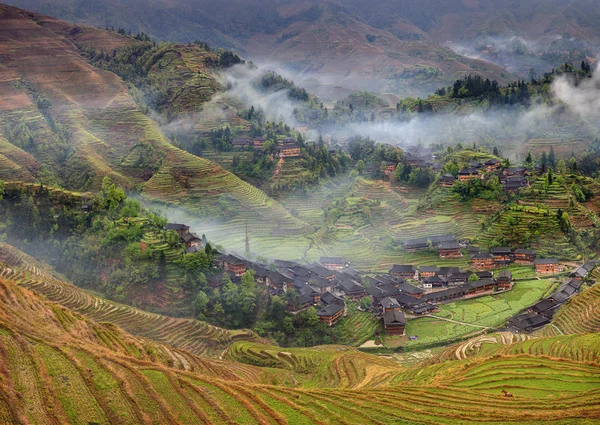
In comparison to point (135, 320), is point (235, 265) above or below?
above

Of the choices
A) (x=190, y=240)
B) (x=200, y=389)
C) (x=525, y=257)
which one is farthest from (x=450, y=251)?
(x=200, y=389)

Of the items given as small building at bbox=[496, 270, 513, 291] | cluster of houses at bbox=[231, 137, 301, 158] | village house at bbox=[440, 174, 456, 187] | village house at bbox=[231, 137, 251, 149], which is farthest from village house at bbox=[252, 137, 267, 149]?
small building at bbox=[496, 270, 513, 291]

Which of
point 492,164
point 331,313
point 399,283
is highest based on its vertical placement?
point 492,164

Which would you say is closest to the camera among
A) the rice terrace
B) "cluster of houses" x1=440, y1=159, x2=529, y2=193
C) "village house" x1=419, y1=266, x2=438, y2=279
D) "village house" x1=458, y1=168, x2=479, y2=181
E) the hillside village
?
the rice terrace

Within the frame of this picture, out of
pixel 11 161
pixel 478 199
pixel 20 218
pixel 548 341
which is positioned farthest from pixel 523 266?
pixel 11 161

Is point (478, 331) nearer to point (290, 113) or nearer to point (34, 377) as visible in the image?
point (34, 377)

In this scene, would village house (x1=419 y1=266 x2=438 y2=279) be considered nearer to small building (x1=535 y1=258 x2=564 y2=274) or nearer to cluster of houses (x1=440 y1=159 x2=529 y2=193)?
small building (x1=535 y1=258 x2=564 y2=274)

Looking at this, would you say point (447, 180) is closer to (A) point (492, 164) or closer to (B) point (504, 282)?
(A) point (492, 164)
